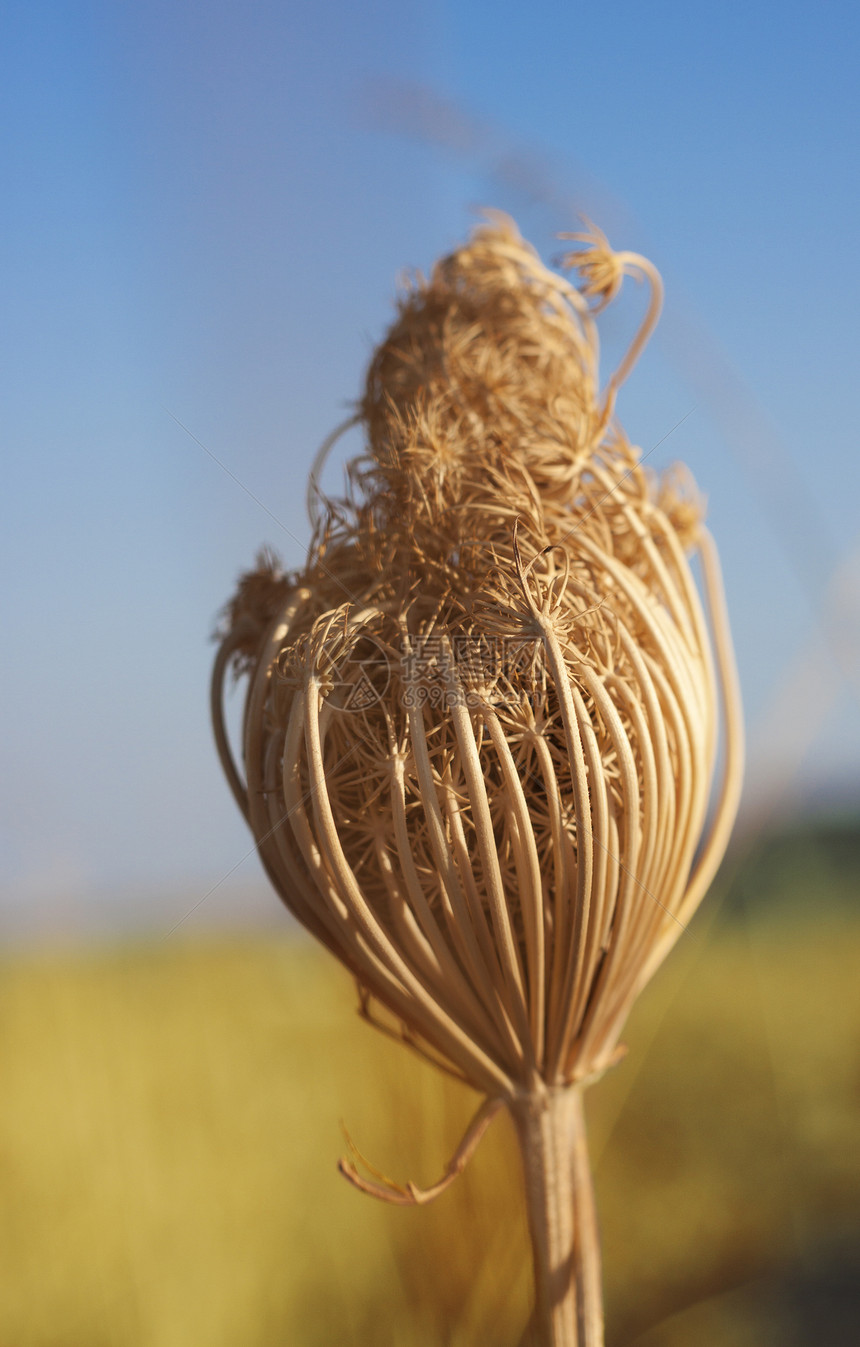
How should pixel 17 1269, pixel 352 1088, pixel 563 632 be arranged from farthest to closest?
pixel 352 1088 → pixel 17 1269 → pixel 563 632

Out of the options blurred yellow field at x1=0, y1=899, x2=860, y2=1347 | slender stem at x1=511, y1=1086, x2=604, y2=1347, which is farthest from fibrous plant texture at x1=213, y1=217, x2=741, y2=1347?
blurred yellow field at x1=0, y1=899, x2=860, y2=1347

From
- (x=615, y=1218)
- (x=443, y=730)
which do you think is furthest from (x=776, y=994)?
(x=443, y=730)

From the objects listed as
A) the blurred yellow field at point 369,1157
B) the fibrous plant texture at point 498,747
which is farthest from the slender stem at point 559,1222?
the blurred yellow field at point 369,1157

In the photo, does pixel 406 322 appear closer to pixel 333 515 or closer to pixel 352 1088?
pixel 333 515

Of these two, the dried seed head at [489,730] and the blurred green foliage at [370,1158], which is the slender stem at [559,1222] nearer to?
the dried seed head at [489,730]

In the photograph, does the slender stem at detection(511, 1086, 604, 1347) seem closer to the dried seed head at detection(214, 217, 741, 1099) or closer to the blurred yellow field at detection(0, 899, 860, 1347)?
the dried seed head at detection(214, 217, 741, 1099)

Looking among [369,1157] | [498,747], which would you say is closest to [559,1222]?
[498,747]
